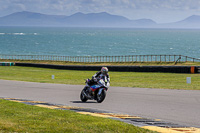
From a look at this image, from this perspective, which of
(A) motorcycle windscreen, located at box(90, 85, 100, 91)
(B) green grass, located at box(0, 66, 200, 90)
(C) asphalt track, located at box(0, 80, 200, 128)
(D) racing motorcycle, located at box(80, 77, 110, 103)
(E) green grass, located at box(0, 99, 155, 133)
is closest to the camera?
(E) green grass, located at box(0, 99, 155, 133)

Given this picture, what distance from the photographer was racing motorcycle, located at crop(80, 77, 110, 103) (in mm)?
14695

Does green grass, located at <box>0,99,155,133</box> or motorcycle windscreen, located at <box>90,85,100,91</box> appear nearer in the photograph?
green grass, located at <box>0,99,155,133</box>

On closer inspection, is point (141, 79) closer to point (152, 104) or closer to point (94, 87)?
point (94, 87)

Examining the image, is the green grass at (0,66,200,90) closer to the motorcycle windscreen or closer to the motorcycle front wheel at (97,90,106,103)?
the motorcycle front wheel at (97,90,106,103)

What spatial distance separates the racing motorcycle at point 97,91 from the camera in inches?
579

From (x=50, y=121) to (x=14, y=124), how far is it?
1.06 m

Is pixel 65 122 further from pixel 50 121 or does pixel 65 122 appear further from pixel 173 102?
pixel 173 102

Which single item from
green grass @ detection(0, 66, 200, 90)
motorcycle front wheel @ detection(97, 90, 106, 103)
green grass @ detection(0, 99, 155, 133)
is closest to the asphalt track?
motorcycle front wheel @ detection(97, 90, 106, 103)

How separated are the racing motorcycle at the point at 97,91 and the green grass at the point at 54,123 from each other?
352 centimetres

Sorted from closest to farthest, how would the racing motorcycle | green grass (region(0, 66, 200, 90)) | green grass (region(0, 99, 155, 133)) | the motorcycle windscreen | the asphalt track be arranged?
green grass (region(0, 99, 155, 133)) < the asphalt track < the racing motorcycle < the motorcycle windscreen < green grass (region(0, 66, 200, 90))

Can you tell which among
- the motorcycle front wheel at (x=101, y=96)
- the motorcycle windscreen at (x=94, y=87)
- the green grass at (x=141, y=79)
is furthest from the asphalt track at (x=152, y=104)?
the green grass at (x=141, y=79)

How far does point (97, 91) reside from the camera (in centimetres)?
1532

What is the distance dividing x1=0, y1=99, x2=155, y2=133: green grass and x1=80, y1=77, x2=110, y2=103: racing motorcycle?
352 centimetres

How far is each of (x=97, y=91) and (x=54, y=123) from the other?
6025 mm
